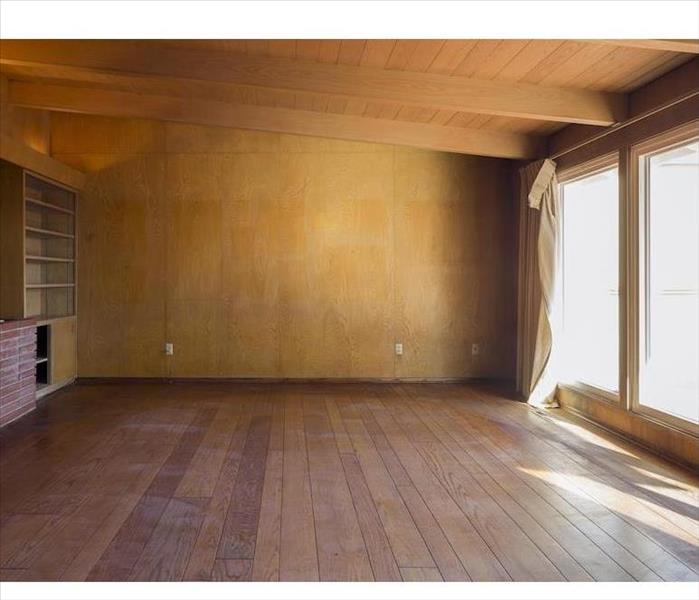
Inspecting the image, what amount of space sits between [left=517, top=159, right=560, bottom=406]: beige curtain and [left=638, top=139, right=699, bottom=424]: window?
4.01 ft

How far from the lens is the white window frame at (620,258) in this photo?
4805mm

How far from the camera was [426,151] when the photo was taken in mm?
7324

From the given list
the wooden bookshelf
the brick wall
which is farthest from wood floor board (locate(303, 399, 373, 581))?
the wooden bookshelf

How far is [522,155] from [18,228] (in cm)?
494

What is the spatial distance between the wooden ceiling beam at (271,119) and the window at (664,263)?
176 centimetres

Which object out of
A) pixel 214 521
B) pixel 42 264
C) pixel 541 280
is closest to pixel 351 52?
pixel 541 280

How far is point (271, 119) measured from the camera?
6059 mm

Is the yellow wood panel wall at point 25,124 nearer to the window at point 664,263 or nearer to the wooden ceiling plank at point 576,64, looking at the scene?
the wooden ceiling plank at point 576,64

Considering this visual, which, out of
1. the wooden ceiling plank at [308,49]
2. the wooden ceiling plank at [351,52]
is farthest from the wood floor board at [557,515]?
the wooden ceiling plank at [308,49]

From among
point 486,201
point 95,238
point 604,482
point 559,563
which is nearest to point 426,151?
point 486,201

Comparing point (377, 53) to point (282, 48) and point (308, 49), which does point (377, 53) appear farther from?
point (282, 48)

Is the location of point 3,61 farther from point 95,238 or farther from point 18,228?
point 95,238

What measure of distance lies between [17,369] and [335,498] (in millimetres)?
3463

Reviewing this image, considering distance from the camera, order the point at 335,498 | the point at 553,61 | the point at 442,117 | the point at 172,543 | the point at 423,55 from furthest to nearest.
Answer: the point at 442,117 < the point at 423,55 < the point at 553,61 < the point at 335,498 < the point at 172,543
